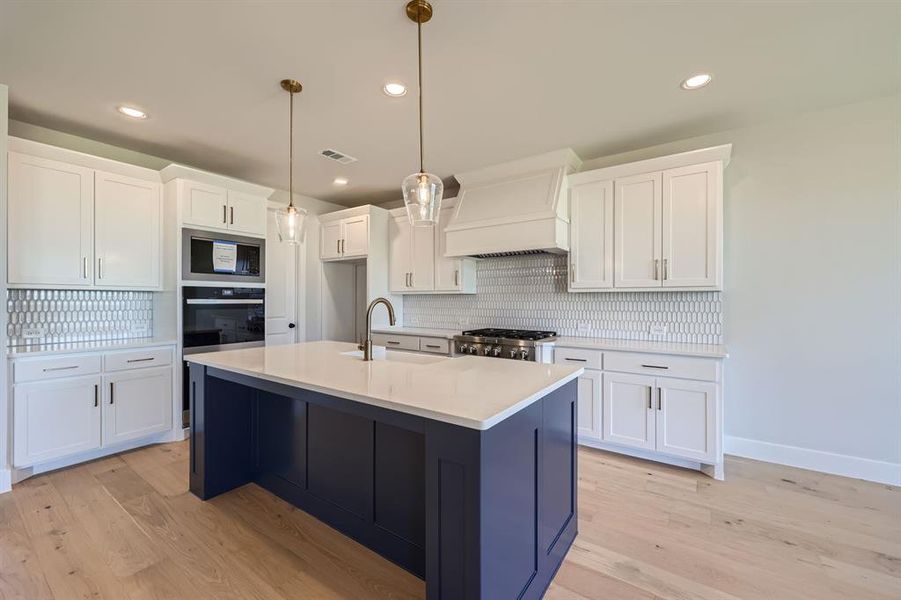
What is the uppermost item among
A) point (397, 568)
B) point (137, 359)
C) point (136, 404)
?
point (137, 359)

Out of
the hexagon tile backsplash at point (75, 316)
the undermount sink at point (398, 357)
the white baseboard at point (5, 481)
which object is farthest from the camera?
the hexagon tile backsplash at point (75, 316)

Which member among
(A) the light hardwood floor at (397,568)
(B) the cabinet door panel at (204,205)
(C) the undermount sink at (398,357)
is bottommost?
(A) the light hardwood floor at (397,568)

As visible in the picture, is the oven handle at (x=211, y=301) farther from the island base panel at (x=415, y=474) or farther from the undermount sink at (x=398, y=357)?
the undermount sink at (x=398, y=357)

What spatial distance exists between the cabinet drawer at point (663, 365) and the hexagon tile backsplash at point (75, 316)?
4236mm

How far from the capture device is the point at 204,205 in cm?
357

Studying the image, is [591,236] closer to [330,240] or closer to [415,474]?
[415,474]

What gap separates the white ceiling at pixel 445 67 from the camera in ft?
6.10

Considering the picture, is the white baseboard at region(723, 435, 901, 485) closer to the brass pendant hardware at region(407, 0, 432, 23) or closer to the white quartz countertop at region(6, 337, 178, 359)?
the brass pendant hardware at region(407, 0, 432, 23)

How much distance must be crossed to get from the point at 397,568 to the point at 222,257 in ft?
10.4

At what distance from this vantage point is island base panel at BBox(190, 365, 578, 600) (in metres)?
1.28

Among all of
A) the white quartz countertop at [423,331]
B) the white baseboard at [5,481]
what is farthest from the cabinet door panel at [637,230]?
the white baseboard at [5,481]

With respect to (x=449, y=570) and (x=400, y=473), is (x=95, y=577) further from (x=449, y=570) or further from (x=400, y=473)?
(x=449, y=570)

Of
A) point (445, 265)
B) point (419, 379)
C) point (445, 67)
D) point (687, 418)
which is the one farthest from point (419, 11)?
point (687, 418)

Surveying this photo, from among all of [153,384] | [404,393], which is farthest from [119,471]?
[404,393]
